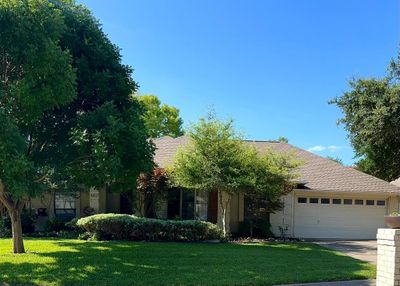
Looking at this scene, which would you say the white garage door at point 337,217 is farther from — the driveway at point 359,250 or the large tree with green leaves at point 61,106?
the large tree with green leaves at point 61,106

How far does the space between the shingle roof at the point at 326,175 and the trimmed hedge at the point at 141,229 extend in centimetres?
535

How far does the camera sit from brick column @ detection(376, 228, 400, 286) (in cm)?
797

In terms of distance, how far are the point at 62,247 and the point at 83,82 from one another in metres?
5.79

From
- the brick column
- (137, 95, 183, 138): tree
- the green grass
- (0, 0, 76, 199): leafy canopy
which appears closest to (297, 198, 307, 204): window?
the green grass

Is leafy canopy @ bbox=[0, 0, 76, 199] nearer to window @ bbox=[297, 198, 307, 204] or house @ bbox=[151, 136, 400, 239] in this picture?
house @ bbox=[151, 136, 400, 239]

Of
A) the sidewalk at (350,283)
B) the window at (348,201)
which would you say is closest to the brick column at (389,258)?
the sidewalk at (350,283)

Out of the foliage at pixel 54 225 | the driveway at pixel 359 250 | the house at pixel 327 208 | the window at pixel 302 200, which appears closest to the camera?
the driveway at pixel 359 250

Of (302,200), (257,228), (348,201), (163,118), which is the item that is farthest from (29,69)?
(163,118)

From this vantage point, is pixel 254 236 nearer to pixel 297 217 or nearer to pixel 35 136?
pixel 297 217

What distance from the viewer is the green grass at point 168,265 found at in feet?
33.6

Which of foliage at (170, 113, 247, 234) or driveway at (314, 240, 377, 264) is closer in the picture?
driveway at (314, 240, 377, 264)

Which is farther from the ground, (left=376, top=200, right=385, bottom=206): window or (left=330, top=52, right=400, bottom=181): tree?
(left=330, top=52, right=400, bottom=181): tree

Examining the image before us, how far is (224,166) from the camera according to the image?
18.9 meters

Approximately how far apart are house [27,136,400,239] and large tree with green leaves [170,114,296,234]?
9.44 ft
